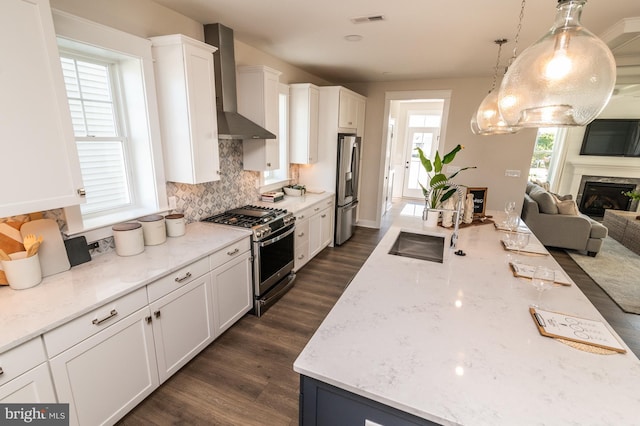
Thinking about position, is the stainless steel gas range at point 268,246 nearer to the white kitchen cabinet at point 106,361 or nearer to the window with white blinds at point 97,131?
the window with white blinds at point 97,131

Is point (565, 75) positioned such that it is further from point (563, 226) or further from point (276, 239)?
point (563, 226)

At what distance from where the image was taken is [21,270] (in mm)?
1491

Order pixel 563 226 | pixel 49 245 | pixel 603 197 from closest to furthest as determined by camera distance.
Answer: pixel 49 245 < pixel 563 226 < pixel 603 197

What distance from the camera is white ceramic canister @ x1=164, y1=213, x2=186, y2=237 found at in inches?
91.7

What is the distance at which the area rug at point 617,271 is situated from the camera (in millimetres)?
3258

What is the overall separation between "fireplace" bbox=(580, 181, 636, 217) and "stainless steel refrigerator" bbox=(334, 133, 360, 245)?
6.13 metres

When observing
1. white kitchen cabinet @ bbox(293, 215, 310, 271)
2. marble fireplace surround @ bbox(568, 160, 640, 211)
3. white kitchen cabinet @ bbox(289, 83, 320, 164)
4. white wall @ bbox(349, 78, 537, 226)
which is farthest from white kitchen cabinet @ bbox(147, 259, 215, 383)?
marble fireplace surround @ bbox(568, 160, 640, 211)

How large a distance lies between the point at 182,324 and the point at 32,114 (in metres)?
1.45

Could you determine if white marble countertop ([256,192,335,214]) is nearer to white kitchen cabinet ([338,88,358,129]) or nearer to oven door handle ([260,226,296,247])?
oven door handle ([260,226,296,247])

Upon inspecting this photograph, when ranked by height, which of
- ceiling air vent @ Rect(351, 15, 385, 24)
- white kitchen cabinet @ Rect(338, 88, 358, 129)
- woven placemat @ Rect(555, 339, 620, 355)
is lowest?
woven placemat @ Rect(555, 339, 620, 355)

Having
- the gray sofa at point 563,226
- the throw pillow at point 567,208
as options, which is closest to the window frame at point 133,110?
the gray sofa at point 563,226

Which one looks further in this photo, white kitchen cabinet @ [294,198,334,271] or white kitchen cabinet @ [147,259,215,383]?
white kitchen cabinet @ [294,198,334,271]

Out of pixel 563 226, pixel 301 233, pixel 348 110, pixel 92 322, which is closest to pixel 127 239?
pixel 92 322

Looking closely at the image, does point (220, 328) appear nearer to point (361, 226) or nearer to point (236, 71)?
point (236, 71)
